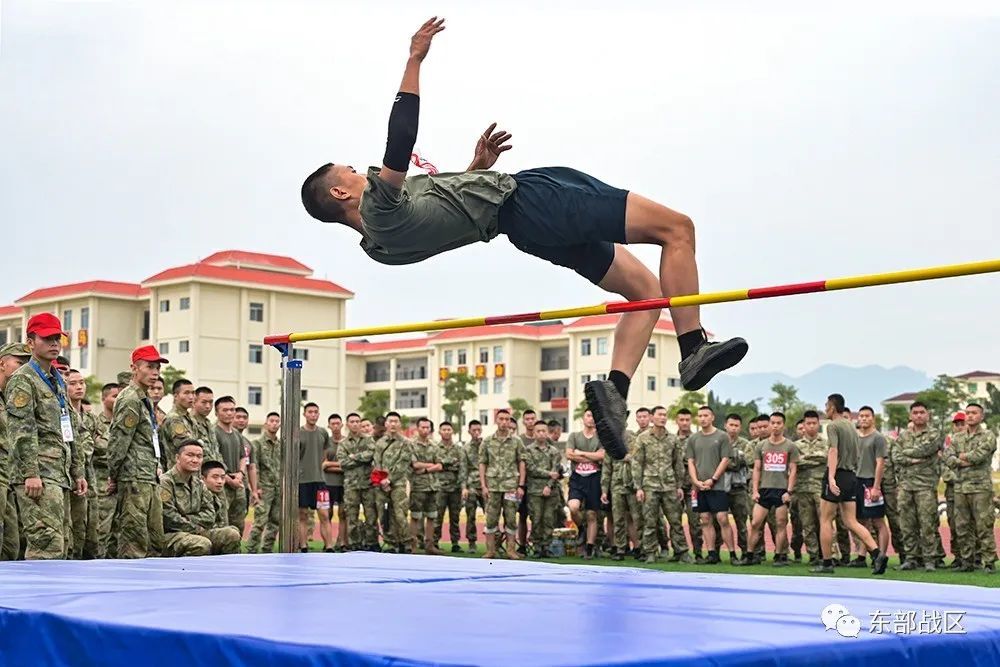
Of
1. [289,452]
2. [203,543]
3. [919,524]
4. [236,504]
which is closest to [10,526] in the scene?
[203,543]

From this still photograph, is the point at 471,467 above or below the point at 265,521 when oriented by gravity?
above

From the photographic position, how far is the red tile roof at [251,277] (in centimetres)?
5228

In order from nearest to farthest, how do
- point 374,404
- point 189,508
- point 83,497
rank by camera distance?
point 189,508 < point 83,497 < point 374,404

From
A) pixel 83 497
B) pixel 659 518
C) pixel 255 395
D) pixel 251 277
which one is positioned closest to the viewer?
pixel 83 497

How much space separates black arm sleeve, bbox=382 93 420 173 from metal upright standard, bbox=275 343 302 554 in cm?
278

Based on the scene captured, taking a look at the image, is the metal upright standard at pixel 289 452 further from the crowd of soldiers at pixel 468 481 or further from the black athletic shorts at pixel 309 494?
the black athletic shorts at pixel 309 494

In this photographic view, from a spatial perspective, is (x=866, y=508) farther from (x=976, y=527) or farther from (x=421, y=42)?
(x=421, y=42)

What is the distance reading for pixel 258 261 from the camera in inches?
2149

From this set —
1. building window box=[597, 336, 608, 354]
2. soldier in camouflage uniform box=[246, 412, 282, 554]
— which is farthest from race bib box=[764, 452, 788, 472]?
building window box=[597, 336, 608, 354]

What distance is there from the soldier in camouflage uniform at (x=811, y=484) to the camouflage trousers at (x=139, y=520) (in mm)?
5640

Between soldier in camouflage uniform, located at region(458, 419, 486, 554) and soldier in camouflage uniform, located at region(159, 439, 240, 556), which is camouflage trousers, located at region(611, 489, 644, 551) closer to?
soldier in camouflage uniform, located at region(458, 419, 486, 554)

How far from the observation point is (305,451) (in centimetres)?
1270

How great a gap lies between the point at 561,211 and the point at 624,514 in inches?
321

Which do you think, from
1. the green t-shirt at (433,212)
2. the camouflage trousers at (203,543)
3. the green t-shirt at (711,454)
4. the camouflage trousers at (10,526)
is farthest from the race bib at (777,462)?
the green t-shirt at (433,212)
